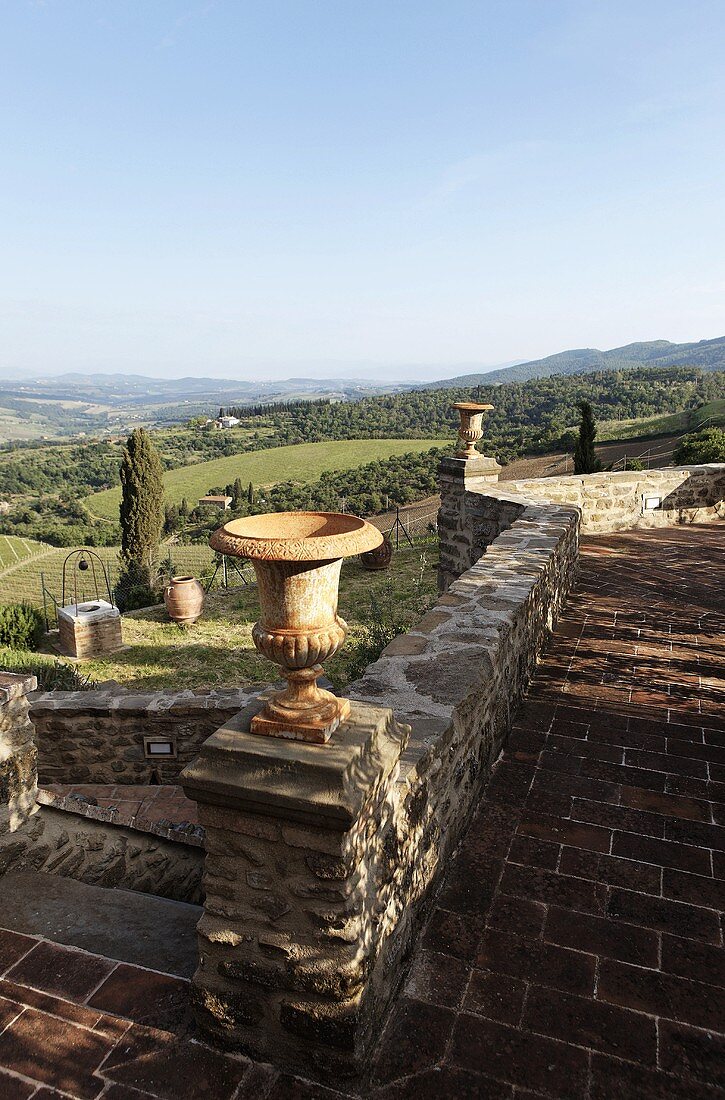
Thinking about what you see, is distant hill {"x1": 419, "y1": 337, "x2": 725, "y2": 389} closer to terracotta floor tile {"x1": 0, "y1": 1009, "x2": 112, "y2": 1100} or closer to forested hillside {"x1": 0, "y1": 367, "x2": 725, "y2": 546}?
forested hillside {"x1": 0, "y1": 367, "x2": 725, "y2": 546}

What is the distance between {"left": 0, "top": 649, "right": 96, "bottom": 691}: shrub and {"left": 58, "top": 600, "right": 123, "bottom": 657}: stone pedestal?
1453 millimetres

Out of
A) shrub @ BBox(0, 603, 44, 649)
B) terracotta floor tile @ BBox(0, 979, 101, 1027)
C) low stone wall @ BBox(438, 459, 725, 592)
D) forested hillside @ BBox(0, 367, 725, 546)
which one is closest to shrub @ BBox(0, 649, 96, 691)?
shrub @ BBox(0, 603, 44, 649)

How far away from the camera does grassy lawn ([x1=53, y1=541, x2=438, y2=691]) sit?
9836mm

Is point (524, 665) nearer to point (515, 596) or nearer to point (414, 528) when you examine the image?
point (515, 596)

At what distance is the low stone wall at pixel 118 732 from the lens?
20.9ft

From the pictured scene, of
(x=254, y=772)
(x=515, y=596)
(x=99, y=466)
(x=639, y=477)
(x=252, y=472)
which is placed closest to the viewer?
(x=254, y=772)

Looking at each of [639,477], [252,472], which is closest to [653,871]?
[639,477]

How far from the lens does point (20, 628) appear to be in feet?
38.9

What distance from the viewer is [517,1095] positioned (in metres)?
1.81

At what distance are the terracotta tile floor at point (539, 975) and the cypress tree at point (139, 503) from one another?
19.0 m

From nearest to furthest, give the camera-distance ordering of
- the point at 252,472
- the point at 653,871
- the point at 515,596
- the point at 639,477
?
1. the point at 653,871
2. the point at 515,596
3. the point at 639,477
4. the point at 252,472

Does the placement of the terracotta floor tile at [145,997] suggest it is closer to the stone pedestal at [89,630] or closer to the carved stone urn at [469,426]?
the carved stone urn at [469,426]

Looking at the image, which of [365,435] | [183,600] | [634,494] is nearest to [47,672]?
[183,600]

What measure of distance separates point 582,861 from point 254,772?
1.72 m
